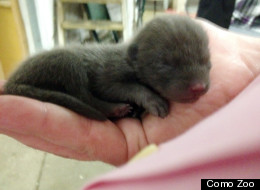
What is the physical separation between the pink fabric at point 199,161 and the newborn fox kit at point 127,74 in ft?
1.56

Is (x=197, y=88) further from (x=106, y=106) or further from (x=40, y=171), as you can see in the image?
(x=40, y=171)

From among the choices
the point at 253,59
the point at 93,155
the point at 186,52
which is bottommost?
the point at 93,155

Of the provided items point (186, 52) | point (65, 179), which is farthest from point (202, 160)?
point (65, 179)

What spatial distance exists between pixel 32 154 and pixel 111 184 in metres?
1.98

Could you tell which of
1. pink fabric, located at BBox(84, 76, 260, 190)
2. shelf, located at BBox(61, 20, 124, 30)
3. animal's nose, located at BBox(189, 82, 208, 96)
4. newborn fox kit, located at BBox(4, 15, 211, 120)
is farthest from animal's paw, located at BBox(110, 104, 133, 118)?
shelf, located at BBox(61, 20, 124, 30)

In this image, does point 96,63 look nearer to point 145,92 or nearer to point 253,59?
point 145,92

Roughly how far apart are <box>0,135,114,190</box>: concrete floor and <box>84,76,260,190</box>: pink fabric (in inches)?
62.7

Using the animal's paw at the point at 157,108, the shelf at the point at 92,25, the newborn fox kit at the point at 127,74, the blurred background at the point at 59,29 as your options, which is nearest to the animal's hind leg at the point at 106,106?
the newborn fox kit at the point at 127,74

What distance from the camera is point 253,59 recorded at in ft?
4.84

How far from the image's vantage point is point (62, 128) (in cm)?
114

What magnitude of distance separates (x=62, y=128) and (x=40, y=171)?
1231 millimetres

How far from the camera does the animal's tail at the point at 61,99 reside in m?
1.19

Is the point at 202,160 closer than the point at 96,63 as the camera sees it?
Yes

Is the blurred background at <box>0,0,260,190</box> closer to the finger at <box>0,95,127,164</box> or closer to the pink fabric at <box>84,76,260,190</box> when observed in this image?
the finger at <box>0,95,127,164</box>
